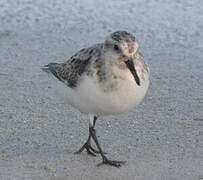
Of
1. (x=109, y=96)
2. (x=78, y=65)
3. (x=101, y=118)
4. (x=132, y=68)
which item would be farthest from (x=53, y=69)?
(x=132, y=68)

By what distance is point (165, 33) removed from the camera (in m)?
9.09

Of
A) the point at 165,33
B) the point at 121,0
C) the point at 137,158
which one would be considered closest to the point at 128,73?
the point at 137,158

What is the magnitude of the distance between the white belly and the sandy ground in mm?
462

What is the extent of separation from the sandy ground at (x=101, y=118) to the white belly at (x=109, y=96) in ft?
1.52

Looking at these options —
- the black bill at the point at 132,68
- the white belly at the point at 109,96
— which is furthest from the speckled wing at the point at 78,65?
the black bill at the point at 132,68

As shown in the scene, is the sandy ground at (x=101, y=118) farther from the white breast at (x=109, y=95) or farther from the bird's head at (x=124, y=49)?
the bird's head at (x=124, y=49)

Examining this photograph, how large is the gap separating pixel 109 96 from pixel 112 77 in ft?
0.47

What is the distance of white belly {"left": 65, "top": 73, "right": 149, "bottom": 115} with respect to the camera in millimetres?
5000

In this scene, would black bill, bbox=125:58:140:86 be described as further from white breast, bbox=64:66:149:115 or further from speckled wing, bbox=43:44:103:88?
speckled wing, bbox=43:44:103:88

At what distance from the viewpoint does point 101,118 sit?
20.9 feet

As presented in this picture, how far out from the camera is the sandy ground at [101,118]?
17.5ft

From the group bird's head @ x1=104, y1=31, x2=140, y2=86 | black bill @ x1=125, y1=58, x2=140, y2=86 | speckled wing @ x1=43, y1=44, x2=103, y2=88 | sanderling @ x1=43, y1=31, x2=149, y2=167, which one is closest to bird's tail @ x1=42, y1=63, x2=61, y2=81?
speckled wing @ x1=43, y1=44, x2=103, y2=88

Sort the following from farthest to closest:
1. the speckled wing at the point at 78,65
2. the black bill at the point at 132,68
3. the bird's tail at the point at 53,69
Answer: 1. the bird's tail at the point at 53,69
2. the speckled wing at the point at 78,65
3. the black bill at the point at 132,68

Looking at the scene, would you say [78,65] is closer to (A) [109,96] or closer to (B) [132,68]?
(A) [109,96]
